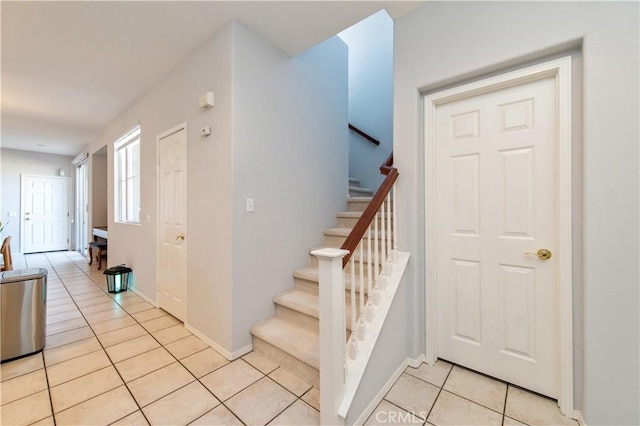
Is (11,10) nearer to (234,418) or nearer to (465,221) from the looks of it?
(234,418)

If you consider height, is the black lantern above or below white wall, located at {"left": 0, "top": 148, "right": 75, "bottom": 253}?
below

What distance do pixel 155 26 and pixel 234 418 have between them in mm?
2906

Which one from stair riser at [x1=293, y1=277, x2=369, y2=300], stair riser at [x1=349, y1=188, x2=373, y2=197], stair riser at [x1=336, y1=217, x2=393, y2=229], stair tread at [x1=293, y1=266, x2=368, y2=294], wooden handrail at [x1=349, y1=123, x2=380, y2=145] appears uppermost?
wooden handrail at [x1=349, y1=123, x2=380, y2=145]

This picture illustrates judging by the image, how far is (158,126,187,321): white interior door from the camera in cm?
274

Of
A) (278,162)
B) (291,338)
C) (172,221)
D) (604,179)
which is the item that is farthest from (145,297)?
(604,179)

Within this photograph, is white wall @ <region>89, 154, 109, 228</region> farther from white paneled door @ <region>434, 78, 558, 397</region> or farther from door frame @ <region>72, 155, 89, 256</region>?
white paneled door @ <region>434, 78, 558, 397</region>

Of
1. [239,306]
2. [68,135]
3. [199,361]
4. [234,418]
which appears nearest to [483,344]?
[234,418]

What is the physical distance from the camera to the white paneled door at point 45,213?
667 centimetres

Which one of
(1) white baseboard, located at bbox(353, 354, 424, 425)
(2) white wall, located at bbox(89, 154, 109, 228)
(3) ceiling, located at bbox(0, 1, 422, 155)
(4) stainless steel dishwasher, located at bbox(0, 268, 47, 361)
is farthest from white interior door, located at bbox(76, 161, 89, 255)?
(1) white baseboard, located at bbox(353, 354, 424, 425)

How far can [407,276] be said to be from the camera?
200 centimetres

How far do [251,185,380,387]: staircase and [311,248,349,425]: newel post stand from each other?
424 millimetres

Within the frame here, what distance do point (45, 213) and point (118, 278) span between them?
5.45m

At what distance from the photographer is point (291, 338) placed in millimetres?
2088

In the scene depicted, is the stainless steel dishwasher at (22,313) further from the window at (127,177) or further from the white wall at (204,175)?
the window at (127,177)
